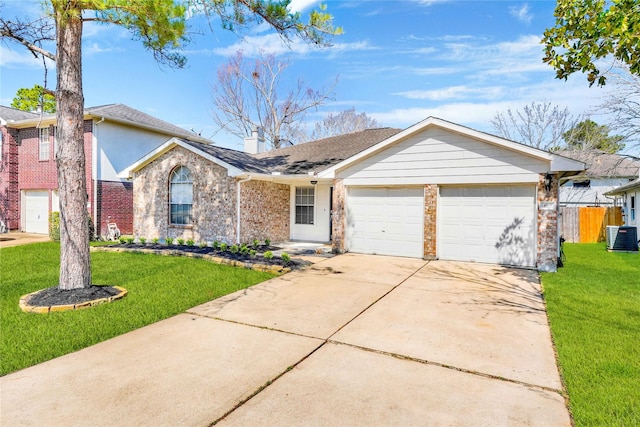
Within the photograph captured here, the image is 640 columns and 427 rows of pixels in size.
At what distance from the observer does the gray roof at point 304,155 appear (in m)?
12.4

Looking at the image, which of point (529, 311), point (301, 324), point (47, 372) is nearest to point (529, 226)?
point (529, 311)

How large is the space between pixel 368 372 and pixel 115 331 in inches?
128

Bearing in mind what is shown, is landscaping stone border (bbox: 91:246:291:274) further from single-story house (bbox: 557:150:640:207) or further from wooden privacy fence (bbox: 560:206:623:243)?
single-story house (bbox: 557:150:640:207)

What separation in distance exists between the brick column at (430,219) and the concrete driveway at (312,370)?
4143 mm

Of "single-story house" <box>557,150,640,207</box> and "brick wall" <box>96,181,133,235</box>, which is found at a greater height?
"single-story house" <box>557,150,640,207</box>

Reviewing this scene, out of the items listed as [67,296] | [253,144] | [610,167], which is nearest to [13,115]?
[253,144]

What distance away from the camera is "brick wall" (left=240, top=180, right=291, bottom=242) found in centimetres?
1185

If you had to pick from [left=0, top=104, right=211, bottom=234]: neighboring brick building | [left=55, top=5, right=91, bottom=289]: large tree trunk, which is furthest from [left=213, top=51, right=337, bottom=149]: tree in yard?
[left=55, top=5, right=91, bottom=289]: large tree trunk

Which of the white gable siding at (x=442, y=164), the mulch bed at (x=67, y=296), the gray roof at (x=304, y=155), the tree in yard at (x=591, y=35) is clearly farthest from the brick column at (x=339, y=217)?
the tree in yard at (x=591, y=35)

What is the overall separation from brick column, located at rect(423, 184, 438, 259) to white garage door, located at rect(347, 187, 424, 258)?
0.19 m

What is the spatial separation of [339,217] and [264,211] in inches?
119

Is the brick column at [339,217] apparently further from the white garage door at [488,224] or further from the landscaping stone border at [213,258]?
the landscaping stone border at [213,258]

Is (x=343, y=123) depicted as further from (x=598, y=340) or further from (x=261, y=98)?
(x=598, y=340)

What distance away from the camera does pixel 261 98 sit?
87.5ft
